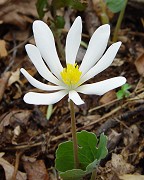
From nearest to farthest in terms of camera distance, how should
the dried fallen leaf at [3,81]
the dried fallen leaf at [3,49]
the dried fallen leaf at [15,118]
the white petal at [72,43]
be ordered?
the white petal at [72,43], the dried fallen leaf at [15,118], the dried fallen leaf at [3,81], the dried fallen leaf at [3,49]

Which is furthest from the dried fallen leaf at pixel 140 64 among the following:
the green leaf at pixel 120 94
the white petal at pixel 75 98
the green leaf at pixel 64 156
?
the white petal at pixel 75 98

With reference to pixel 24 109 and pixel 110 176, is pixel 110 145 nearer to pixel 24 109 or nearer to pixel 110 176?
pixel 110 176

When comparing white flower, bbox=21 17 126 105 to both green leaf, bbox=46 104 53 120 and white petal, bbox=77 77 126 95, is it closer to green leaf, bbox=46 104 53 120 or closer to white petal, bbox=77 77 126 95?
white petal, bbox=77 77 126 95

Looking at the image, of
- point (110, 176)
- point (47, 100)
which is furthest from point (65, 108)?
point (47, 100)

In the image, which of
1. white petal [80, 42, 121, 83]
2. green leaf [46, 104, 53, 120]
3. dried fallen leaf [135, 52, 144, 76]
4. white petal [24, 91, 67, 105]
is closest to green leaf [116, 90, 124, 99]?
dried fallen leaf [135, 52, 144, 76]

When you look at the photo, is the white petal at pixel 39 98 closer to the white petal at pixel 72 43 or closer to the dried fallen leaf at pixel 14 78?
the white petal at pixel 72 43
